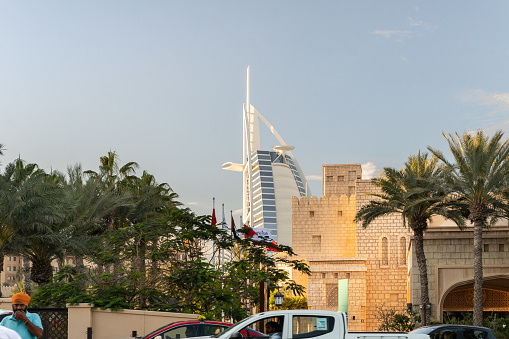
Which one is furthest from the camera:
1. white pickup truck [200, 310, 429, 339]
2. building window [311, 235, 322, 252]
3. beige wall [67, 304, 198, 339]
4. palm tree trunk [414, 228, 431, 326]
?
building window [311, 235, 322, 252]

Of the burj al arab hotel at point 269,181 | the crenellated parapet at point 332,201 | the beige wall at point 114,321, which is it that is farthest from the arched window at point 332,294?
the burj al arab hotel at point 269,181

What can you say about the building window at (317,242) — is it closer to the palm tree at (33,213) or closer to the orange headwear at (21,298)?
the palm tree at (33,213)

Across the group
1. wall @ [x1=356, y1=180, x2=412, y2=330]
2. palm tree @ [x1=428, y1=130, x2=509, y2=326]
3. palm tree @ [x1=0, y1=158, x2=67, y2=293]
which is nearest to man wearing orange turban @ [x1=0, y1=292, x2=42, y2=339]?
palm tree @ [x1=0, y1=158, x2=67, y2=293]

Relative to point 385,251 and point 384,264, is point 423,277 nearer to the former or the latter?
point 384,264

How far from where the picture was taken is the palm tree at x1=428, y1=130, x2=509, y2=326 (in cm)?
2923

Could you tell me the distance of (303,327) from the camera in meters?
10.7

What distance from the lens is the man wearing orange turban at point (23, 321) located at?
6844mm

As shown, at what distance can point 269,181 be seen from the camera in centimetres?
12769

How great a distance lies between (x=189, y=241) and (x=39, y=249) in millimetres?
8045

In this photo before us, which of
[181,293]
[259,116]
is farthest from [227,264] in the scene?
[259,116]

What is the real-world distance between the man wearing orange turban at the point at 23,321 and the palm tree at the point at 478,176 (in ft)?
83.1

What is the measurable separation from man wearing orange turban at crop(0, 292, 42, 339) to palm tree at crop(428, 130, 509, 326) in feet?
83.1

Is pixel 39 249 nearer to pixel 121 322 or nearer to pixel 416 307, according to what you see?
pixel 121 322

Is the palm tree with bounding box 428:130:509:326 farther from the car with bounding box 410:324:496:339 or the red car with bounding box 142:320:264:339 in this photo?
the red car with bounding box 142:320:264:339
